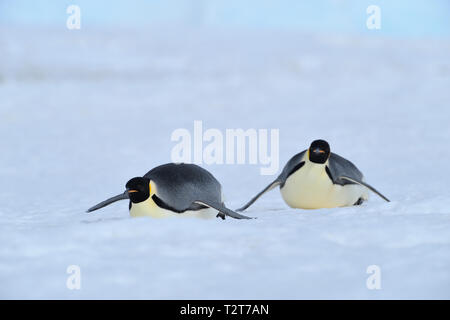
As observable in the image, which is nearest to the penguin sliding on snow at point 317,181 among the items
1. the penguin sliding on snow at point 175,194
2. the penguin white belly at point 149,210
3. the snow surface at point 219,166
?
the snow surface at point 219,166

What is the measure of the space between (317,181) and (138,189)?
111cm

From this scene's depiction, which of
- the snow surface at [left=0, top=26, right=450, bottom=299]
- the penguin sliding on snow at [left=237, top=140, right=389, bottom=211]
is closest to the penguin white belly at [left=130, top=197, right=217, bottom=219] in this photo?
the snow surface at [left=0, top=26, right=450, bottom=299]

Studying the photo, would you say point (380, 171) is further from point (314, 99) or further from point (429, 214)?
point (314, 99)

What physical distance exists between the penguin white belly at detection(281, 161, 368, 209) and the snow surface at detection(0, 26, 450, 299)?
13cm

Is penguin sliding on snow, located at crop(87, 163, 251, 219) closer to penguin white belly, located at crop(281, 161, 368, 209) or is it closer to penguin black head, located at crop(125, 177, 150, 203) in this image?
penguin black head, located at crop(125, 177, 150, 203)

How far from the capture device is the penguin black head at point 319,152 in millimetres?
3508

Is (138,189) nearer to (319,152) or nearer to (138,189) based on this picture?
(138,189)

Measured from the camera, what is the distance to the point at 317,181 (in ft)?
11.7

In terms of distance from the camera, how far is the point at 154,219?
278 cm

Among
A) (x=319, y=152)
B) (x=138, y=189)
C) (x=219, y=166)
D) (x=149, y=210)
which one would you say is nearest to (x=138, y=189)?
(x=138, y=189)

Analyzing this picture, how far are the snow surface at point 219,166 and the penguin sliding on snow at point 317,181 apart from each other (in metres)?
0.12

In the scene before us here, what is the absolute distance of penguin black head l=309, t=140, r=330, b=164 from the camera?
138 inches

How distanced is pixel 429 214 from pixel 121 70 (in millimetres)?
11027
